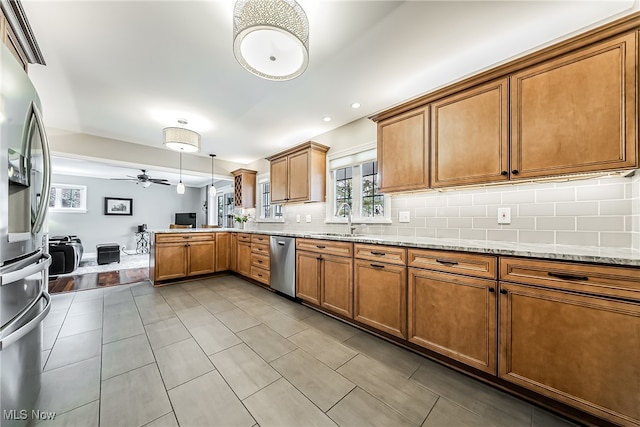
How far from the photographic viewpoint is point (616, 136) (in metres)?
1.38

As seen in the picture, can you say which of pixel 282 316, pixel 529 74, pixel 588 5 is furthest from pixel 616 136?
pixel 282 316

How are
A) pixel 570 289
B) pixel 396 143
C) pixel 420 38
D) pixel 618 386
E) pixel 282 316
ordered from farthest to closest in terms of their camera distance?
pixel 282 316 → pixel 396 143 → pixel 420 38 → pixel 570 289 → pixel 618 386

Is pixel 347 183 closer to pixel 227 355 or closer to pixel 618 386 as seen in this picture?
pixel 227 355

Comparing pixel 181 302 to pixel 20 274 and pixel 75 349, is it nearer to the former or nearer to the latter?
pixel 75 349

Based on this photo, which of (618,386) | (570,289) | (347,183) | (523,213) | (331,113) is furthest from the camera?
(347,183)

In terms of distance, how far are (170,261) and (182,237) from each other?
428 mm

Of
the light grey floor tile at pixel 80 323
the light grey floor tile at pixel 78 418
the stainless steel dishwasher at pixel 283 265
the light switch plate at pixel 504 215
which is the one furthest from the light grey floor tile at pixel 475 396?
the light grey floor tile at pixel 80 323

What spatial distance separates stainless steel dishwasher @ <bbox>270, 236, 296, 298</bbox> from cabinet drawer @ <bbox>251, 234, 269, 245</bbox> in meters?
0.18

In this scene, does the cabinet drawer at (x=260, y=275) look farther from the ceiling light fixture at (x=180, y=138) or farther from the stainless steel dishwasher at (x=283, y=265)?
the ceiling light fixture at (x=180, y=138)

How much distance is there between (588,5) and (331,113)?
2200mm

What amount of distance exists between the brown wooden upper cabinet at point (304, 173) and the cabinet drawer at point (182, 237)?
1620 mm

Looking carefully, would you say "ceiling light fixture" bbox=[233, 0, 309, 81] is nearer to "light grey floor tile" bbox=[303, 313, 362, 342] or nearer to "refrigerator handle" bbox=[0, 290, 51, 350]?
"refrigerator handle" bbox=[0, 290, 51, 350]

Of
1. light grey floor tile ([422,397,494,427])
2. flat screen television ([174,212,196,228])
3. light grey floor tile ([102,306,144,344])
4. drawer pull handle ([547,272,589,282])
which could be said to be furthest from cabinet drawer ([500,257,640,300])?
flat screen television ([174,212,196,228])

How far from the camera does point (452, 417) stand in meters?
1.28
